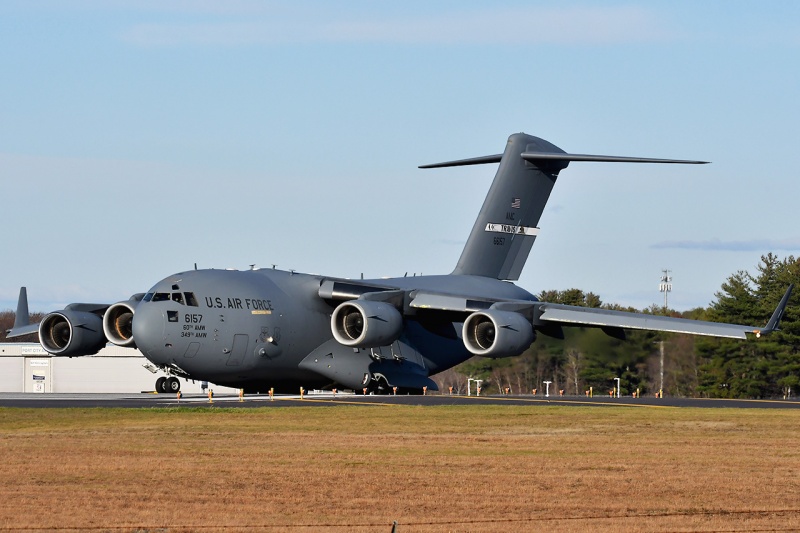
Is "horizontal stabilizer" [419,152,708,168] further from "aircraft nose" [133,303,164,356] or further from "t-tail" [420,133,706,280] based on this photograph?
"aircraft nose" [133,303,164,356]

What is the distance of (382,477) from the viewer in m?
14.5

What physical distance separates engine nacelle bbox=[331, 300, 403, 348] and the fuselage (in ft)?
4.08

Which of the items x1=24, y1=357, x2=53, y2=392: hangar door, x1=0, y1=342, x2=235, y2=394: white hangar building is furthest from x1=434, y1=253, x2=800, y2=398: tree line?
x1=24, y1=357, x2=53, y2=392: hangar door

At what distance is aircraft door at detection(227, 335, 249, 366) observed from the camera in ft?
105

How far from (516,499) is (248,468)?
4052 millimetres

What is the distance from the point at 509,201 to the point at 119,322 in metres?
12.8

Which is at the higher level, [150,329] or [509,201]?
[509,201]

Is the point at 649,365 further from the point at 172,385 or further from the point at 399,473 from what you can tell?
the point at 399,473

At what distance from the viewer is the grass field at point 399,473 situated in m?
11.4

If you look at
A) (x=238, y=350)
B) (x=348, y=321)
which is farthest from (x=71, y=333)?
(x=348, y=321)

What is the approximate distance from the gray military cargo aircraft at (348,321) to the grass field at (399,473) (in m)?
7.02

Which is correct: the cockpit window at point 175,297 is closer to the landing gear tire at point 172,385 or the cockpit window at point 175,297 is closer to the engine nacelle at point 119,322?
the engine nacelle at point 119,322

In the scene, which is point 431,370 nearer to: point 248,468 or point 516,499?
point 248,468

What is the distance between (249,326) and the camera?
32219mm
